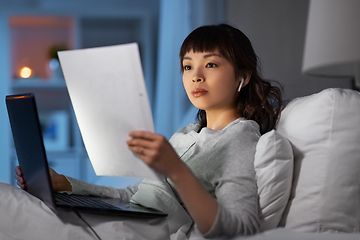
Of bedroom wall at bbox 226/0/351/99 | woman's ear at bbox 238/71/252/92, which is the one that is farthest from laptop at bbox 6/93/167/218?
bedroom wall at bbox 226/0/351/99

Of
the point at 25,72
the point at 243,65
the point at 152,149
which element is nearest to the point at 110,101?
the point at 152,149

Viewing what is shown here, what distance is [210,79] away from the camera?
88 cm

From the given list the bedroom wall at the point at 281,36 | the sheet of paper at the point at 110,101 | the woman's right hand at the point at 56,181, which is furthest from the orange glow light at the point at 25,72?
the sheet of paper at the point at 110,101

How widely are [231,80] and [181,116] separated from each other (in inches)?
48.2

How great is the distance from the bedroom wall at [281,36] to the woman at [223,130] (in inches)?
35.7

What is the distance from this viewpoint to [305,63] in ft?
4.18

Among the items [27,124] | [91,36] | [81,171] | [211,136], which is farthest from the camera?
[91,36]

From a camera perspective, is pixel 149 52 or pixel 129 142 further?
pixel 149 52

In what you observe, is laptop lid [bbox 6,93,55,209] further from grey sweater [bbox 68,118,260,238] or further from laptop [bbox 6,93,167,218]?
grey sweater [bbox 68,118,260,238]

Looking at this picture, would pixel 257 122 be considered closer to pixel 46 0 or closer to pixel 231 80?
pixel 231 80

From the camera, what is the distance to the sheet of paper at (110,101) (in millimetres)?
535

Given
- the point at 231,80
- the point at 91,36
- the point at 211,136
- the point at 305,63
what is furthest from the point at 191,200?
the point at 91,36

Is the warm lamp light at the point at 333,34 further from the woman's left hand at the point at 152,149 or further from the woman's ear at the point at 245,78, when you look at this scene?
the woman's left hand at the point at 152,149

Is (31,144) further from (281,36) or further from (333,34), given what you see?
(281,36)
